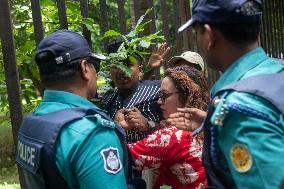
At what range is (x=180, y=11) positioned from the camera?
200 inches

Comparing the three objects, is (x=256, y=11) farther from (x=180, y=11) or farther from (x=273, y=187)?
(x=180, y=11)

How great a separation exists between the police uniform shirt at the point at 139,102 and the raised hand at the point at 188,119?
1145 mm

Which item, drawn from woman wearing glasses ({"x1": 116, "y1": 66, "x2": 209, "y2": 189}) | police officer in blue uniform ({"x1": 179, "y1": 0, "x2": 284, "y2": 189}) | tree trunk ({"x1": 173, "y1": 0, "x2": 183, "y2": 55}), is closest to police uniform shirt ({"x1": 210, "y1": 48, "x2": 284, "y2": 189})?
police officer in blue uniform ({"x1": 179, "y1": 0, "x2": 284, "y2": 189})

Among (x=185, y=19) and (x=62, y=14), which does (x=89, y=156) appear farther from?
(x=185, y=19)

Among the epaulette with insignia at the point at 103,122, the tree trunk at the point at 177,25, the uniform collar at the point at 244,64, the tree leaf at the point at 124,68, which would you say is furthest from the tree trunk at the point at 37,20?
the tree trunk at the point at 177,25

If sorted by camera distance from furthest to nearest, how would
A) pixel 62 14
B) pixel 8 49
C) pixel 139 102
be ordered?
pixel 139 102 → pixel 62 14 → pixel 8 49

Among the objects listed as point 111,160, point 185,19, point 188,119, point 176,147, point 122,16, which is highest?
point 122,16

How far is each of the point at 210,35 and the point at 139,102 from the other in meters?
1.85

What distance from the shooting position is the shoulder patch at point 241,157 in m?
1.53

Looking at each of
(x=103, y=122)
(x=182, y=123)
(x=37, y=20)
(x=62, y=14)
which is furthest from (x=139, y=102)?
(x=103, y=122)

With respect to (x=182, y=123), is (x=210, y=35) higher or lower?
higher

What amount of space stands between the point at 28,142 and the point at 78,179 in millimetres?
318

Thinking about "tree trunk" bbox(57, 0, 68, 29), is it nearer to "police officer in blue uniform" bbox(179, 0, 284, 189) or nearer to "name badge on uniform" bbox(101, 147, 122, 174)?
"name badge on uniform" bbox(101, 147, 122, 174)

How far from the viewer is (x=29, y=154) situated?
213 centimetres
